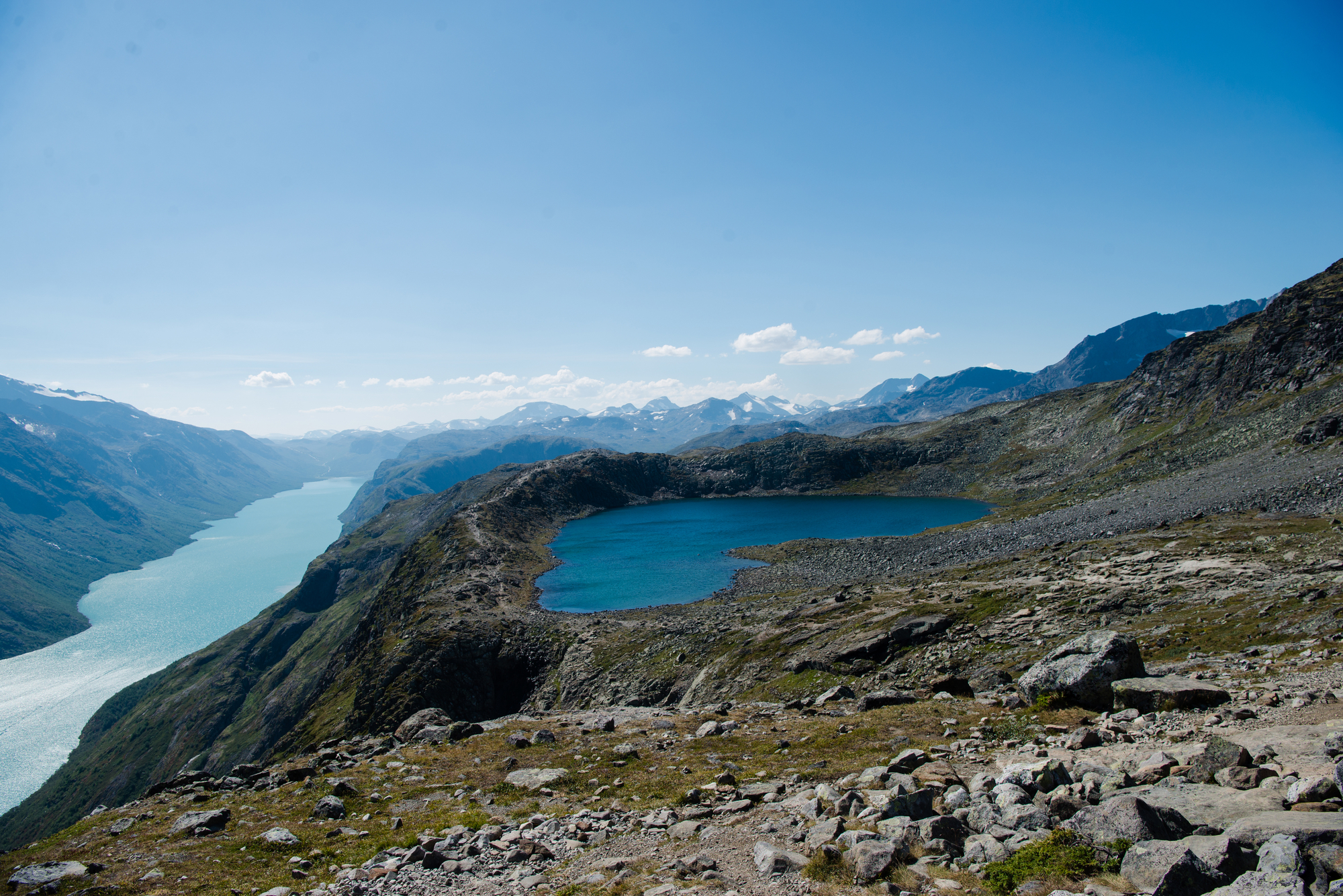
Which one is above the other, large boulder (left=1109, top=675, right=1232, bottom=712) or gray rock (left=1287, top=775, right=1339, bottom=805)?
gray rock (left=1287, top=775, right=1339, bottom=805)

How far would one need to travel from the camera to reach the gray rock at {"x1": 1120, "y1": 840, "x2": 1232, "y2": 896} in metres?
7.51

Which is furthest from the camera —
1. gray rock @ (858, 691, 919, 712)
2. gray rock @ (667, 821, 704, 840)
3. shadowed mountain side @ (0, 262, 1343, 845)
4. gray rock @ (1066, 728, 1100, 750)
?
shadowed mountain side @ (0, 262, 1343, 845)

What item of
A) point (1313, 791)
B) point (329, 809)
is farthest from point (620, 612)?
point (1313, 791)

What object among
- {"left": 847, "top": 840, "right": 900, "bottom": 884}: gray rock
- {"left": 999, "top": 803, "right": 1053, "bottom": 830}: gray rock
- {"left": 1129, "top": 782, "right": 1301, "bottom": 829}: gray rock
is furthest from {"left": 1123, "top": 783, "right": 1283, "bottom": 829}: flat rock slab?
{"left": 847, "top": 840, "right": 900, "bottom": 884}: gray rock

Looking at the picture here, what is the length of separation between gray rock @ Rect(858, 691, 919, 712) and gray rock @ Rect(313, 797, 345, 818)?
62.1ft

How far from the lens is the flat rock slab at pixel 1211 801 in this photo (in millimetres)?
9344

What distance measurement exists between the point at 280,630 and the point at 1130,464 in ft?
784

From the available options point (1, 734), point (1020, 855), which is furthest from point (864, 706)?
point (1, 734)

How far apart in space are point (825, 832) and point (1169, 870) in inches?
227

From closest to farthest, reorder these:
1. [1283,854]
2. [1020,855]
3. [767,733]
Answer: [1283,854]
[1020,855]
[767,733]

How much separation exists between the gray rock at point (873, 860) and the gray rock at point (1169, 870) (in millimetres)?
3252

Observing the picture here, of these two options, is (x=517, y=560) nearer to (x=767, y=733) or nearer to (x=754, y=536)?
(x=754, y=536)

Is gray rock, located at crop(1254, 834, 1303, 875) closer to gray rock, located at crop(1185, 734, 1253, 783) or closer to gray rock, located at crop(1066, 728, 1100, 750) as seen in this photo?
gray rock, located at crop(1185, 734, 1253, 783)

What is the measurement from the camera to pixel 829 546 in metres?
102
